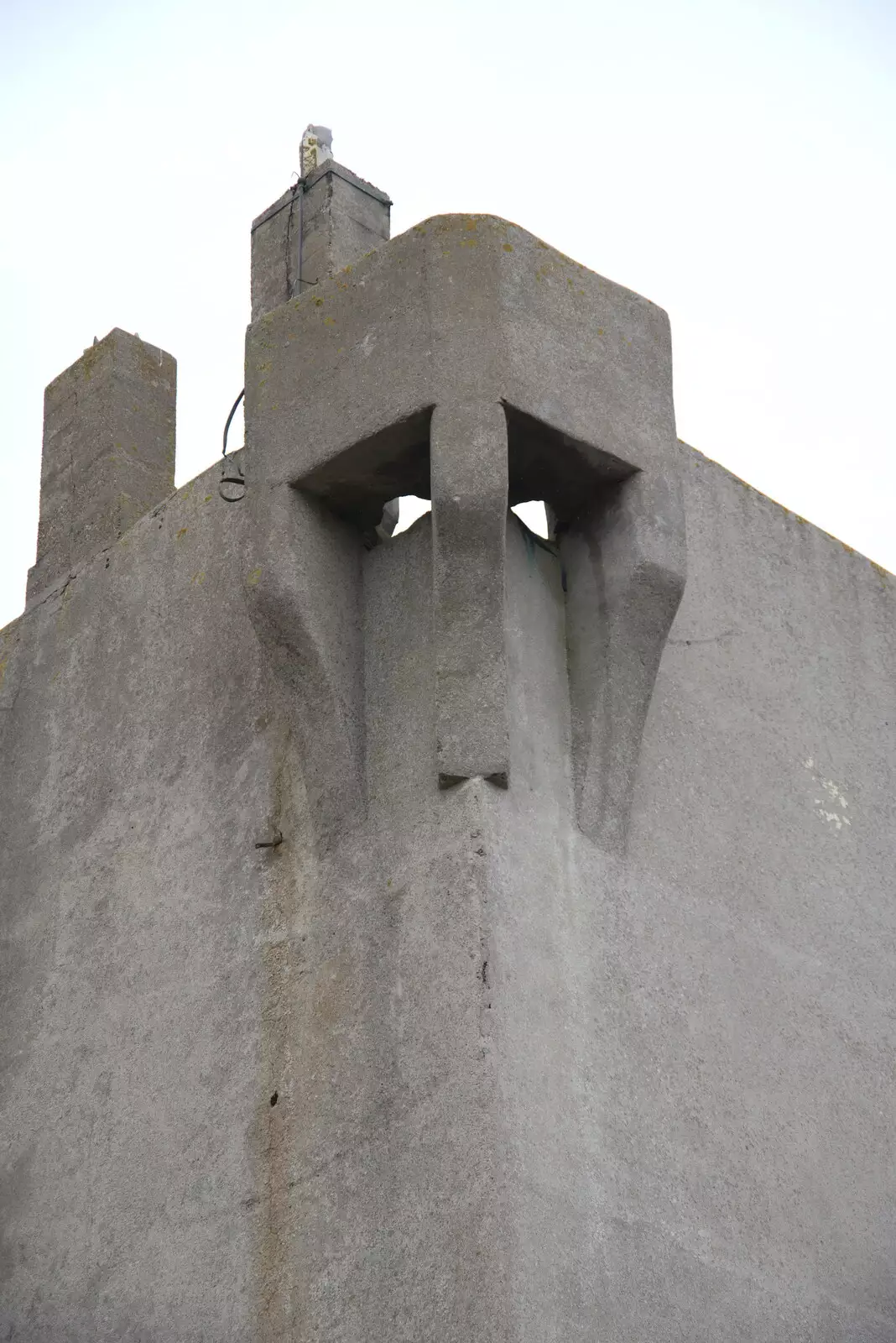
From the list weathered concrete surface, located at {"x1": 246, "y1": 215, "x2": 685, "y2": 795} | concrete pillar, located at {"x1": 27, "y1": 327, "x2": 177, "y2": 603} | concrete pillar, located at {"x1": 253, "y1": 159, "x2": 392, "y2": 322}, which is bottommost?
weathered concrete surface, located at {"x1": 246, "y1": 215, "x2": 685, "y2": 795}

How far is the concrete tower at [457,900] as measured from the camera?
5074mm

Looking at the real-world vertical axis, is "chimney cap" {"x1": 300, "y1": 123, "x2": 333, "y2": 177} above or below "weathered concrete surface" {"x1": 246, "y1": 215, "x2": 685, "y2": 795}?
above

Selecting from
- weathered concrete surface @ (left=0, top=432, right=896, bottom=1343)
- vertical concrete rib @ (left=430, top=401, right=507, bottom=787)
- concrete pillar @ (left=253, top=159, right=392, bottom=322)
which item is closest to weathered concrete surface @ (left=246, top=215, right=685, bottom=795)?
vertical concrete rib @ (left=430, top=401, right=507, bottom=787)

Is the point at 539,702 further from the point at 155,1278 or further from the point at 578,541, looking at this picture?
the point at 155,1278

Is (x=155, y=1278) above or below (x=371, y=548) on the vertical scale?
below

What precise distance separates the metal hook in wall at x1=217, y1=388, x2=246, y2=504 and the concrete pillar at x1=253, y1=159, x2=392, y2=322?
59 cm

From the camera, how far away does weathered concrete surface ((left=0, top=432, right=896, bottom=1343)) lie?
5.02 metres

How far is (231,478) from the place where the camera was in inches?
249

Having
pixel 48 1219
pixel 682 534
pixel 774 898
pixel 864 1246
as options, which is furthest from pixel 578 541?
pixel 48 1219

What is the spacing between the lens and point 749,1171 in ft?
18.2

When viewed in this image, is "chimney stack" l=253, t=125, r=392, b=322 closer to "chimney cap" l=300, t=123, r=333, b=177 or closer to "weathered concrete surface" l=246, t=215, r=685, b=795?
"chimney cap" l=300, t=123, r=333, b=177

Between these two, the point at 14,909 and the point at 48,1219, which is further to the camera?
the point at 14,909

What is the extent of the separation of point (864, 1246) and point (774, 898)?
116cm

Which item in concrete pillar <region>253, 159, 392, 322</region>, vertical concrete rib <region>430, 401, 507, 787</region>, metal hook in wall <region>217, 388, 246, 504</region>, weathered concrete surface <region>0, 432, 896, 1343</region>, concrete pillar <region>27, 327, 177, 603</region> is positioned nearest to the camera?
weathered concrete surface <region>0, 432, 896, 1343</region>
